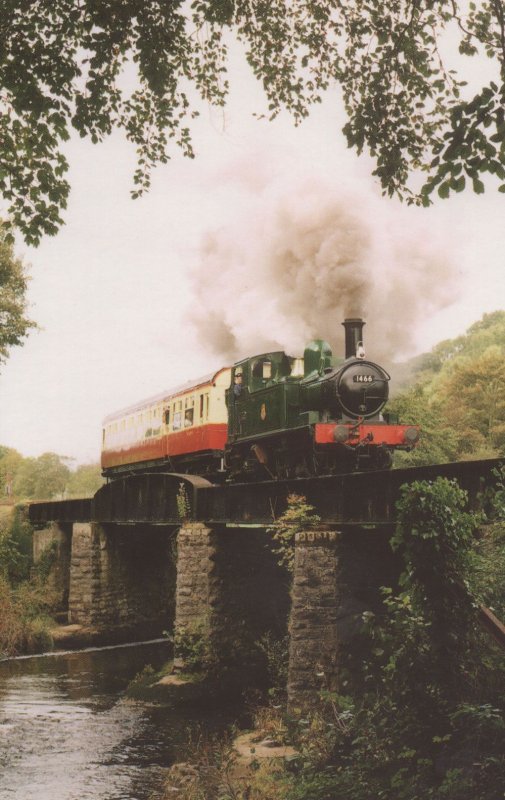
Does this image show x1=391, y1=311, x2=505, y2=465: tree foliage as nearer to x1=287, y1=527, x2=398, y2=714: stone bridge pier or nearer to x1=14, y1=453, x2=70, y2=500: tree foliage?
x1=287, y1=527, x2=398, y2=714: stone bridge pier

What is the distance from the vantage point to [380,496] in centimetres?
1001

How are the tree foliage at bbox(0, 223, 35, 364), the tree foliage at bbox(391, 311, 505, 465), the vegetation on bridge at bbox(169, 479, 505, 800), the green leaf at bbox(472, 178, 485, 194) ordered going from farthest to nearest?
the tree foliage at bbox(391, 311, 505, 465), the tree foliage at bbox(0, 223, 35, 364), the green leaf at bbox(472, 178, 485, 194), the vegetation on bridge at bbox(169, 479, 505, 800)

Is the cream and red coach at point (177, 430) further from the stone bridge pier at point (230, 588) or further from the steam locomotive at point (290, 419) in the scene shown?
the stone bridge pier at point (230, 588)

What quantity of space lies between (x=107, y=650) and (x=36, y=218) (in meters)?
14.0

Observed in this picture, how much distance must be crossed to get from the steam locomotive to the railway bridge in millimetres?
1369

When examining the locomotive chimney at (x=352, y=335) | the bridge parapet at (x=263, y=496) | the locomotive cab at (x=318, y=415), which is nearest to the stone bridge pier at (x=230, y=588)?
the bridge parapet at (x=263, y=496)

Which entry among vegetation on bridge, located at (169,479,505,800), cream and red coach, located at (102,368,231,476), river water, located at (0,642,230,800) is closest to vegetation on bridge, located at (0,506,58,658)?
river water, located at (0,642,230,800)

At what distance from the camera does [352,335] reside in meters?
15.8

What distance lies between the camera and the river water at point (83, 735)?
9.67 metres

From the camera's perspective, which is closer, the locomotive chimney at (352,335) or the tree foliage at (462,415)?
the locomotive chimney at (352,335)

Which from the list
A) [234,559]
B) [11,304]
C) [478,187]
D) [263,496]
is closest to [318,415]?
[263,496]

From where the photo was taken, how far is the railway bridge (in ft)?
35.0

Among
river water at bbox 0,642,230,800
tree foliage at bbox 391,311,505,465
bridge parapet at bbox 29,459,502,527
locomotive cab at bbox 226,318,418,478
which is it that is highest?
tree foliage at bbox 391,311,505,465

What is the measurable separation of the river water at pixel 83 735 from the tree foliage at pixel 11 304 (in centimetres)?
1572
